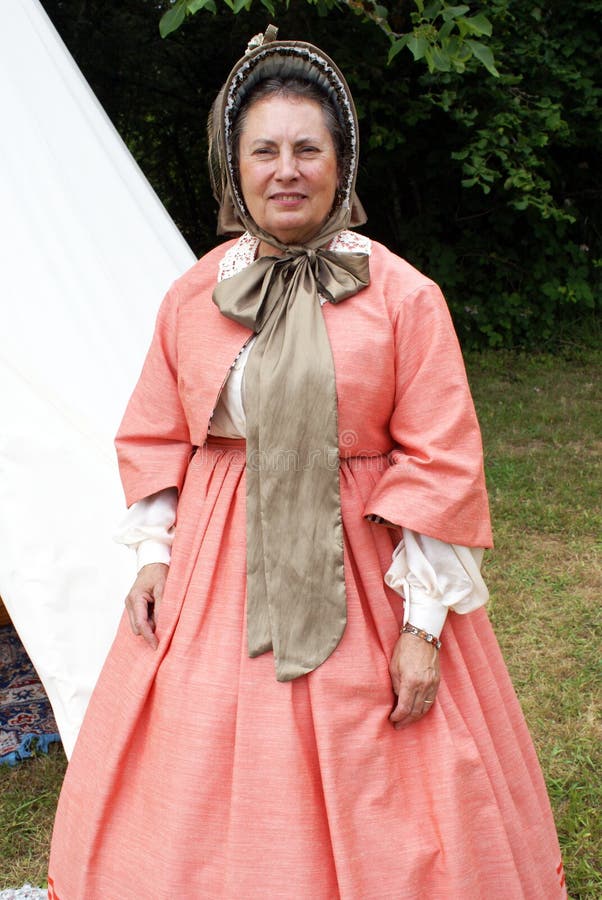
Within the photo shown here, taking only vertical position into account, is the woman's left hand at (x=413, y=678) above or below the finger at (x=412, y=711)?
above

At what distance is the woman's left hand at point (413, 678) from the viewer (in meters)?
1.41

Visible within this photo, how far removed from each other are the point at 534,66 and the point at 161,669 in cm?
596

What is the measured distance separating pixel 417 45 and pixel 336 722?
2.89 metres

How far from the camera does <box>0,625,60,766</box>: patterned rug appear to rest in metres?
2.70

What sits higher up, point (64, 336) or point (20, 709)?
point (64, 336)

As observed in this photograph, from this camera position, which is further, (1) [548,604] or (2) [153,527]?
(1) [548,604]

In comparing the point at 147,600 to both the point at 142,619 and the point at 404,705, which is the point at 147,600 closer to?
the point at 142,619

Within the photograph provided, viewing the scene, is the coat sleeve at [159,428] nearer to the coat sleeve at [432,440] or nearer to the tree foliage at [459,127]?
the coat sleeve at [432,440]

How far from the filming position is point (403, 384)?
4.79 ft

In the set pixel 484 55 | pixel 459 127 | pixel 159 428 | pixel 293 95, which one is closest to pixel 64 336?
pixel 159 428

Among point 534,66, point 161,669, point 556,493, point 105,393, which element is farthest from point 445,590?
point 534,66

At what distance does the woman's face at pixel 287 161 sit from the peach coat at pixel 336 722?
16 cm

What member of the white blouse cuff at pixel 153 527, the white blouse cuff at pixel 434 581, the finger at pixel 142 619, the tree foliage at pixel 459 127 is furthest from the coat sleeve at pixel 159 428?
the tree foliage at pixel 459 127

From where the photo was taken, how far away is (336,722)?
54.6 inches
